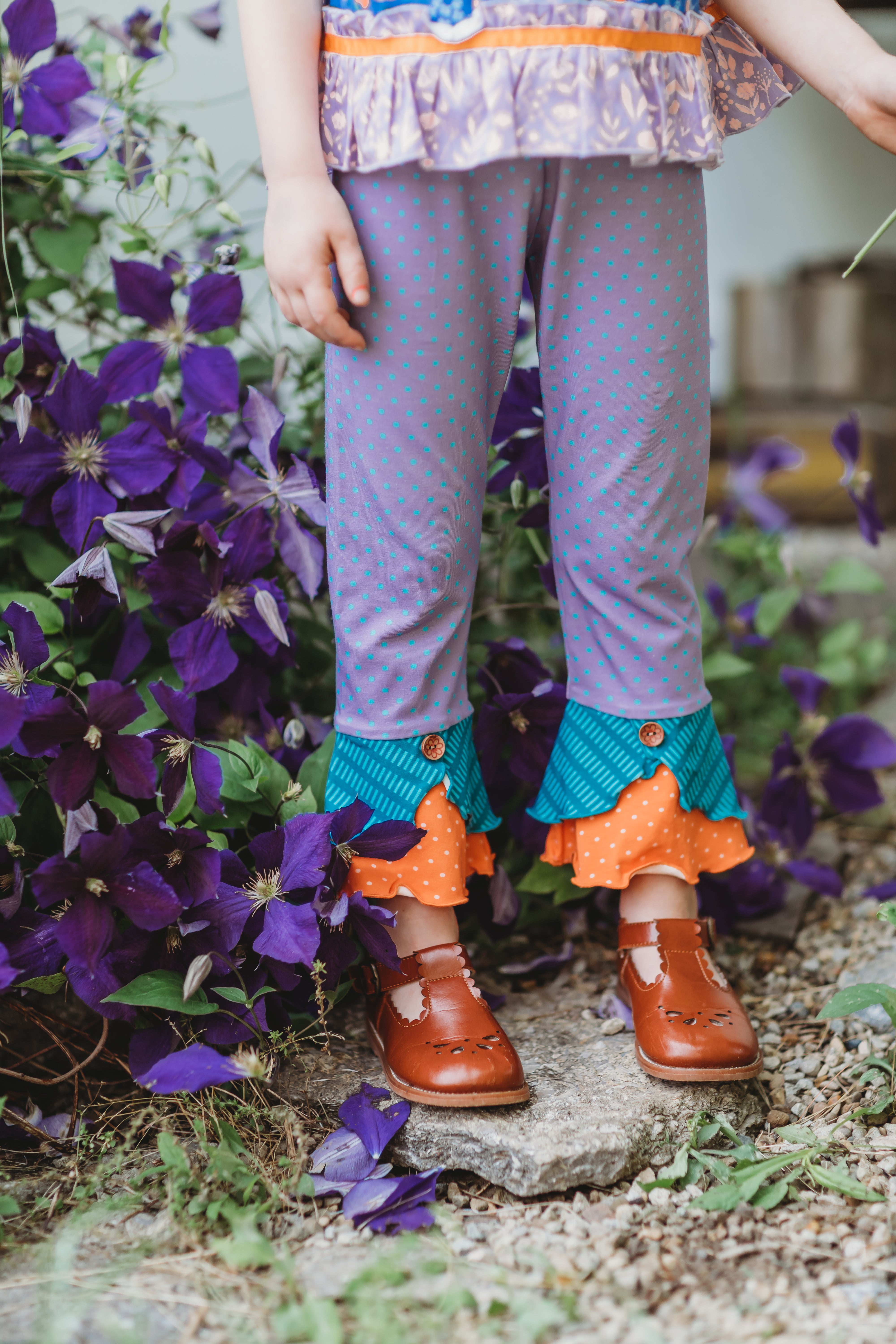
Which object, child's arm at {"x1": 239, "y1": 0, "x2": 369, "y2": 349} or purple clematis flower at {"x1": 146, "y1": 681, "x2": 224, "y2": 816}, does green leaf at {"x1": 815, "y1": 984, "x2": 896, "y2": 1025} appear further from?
child's arm at {"x1": 239, "y1": 0, "x2": 369, "y2": 349}

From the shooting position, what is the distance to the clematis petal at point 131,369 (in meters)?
1.21

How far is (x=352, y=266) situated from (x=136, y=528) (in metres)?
0.35

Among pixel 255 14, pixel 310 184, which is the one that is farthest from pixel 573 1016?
pixel 255 14

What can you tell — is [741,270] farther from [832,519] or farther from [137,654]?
[137,654]

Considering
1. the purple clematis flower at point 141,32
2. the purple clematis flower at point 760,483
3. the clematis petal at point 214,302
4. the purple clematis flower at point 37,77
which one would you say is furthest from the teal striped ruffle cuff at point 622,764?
the purple clematis flower at point 141,32

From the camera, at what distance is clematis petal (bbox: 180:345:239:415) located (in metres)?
1.23

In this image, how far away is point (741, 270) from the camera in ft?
9.59

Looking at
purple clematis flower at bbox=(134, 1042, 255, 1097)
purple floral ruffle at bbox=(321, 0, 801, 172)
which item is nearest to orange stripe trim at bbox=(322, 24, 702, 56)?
purple floral ruffle at bbox=(321, 0, 801, 172)

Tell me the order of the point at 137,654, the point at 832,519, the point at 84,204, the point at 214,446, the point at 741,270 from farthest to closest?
1. the point at 741,270
2. the point at 832,519
3. the point at 84,204
4. the point at 214,446
5. the point at 137,654

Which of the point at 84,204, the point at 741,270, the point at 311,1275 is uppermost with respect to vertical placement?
the point at 84,204

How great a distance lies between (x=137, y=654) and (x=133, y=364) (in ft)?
1.04

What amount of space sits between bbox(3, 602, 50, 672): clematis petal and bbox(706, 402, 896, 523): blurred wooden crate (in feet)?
5.19

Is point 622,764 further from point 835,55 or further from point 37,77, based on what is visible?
point 37,77

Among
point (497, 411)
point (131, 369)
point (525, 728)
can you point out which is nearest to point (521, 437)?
point (497, 411)
